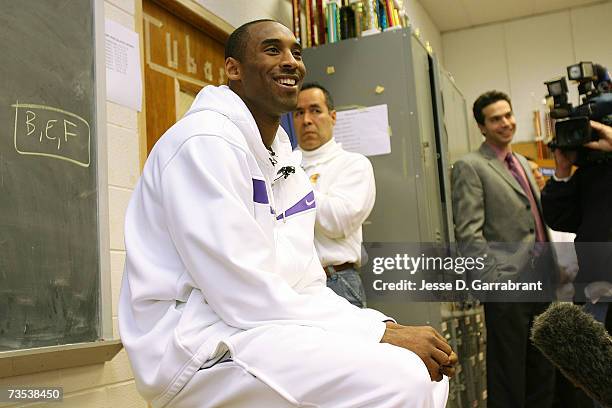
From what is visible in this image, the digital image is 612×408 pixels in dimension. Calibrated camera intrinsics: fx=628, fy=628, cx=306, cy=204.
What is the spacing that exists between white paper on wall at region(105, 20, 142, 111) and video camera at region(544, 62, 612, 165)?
4.73ft

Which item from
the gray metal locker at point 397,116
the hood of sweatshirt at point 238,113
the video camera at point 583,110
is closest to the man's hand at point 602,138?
the video camera at point 583,110

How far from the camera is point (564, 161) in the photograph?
2277 millimetres

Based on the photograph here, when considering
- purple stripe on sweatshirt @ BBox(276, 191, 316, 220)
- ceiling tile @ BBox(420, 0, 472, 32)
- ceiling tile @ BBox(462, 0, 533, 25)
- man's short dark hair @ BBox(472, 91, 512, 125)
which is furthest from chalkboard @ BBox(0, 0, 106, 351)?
ceiling tile @ BBox(462, 0, 533, 25)

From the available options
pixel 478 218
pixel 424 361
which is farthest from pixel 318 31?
pixel 424 361

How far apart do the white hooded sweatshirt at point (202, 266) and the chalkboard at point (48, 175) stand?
491mm

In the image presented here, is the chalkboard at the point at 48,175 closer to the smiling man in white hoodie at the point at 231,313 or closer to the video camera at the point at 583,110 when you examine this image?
the smiling man in white hoodie at the point at 231,313

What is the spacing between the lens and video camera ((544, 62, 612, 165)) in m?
2.15

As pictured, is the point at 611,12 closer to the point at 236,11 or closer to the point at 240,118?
the point at 236,11

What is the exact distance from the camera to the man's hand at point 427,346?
105 cm

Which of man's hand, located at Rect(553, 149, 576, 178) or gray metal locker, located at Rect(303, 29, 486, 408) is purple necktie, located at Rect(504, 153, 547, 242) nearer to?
gray metal locker, located at Rect(303, 29, 486, 408)

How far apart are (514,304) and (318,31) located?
5.07 feet

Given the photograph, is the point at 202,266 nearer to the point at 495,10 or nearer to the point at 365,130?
the point at 365,130

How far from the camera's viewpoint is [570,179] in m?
2.29

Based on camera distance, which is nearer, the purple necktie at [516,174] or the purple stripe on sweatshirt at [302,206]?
the purple stripe on sweatshirt at [302,206]
